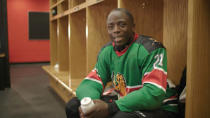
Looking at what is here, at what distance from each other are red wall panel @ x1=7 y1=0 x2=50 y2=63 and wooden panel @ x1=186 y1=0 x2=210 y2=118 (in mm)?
7921

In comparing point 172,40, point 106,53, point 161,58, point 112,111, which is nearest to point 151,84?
point 161,58

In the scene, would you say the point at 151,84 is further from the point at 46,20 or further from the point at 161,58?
the point at 46,20

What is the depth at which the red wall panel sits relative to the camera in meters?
7.86

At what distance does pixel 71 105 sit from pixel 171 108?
605 millimetres

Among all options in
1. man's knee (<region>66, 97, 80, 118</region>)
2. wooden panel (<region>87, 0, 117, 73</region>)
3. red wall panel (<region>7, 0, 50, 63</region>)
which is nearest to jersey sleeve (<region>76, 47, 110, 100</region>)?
man's knee (<region>66, 97, 80, 118</region>)

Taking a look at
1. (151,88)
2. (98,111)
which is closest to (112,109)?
(98,111)

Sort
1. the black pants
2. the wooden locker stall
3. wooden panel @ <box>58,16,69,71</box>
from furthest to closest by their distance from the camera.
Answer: wooden panel @ <box>58,16,69,71</box> → the wooden locker stall → the black pants

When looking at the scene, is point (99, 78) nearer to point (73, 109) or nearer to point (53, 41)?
point (73, 109)

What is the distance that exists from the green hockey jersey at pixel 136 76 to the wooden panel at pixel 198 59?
0.47 ft

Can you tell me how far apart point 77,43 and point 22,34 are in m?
5.77

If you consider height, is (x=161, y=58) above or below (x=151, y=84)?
above

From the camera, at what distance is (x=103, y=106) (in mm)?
1124

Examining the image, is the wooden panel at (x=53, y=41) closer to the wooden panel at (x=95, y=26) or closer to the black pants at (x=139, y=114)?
the wooden panel at (x=95, y=26)

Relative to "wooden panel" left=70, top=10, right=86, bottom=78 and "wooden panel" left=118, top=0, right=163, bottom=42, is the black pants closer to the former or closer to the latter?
"wooden panel" left=118, top=0, right=163, bottom=42
